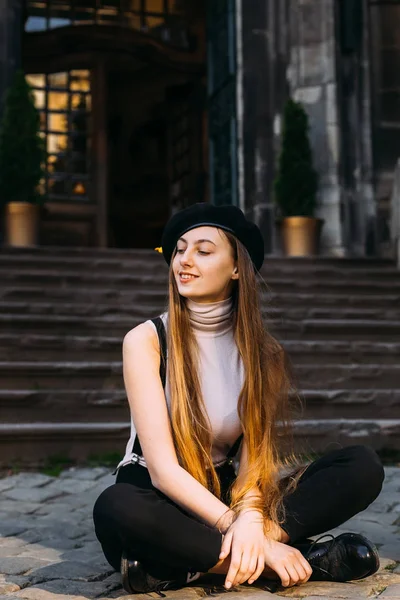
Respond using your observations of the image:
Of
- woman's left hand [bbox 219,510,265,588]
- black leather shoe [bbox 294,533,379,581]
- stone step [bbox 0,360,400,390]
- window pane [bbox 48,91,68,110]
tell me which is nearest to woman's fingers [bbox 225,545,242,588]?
woman's left hand [bbox 219,510,265,588]

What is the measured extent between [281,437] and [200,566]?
1.66 ft

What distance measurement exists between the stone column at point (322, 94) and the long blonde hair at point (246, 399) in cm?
665

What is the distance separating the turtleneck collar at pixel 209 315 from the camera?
257 cm

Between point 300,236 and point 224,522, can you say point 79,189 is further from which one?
point 224,522

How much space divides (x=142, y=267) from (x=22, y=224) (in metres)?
1.48

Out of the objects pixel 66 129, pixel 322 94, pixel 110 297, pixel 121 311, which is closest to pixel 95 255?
pixel 110 297

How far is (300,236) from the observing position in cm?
848

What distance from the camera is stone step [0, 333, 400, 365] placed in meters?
5.54

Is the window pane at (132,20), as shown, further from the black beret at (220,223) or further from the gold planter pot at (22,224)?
the black beret at (220,223)

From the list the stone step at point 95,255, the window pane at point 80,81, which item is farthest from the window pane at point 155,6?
the stone step at point 95,255

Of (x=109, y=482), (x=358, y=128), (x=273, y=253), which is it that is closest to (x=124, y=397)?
(x=109, y=482)

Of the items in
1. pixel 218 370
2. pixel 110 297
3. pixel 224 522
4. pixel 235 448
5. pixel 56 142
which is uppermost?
pixel 56 142

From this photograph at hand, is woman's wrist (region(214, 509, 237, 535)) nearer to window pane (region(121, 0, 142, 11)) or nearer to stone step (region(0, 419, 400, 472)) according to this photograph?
stone step (region(0, 419, 400, 472))

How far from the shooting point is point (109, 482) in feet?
14.0
